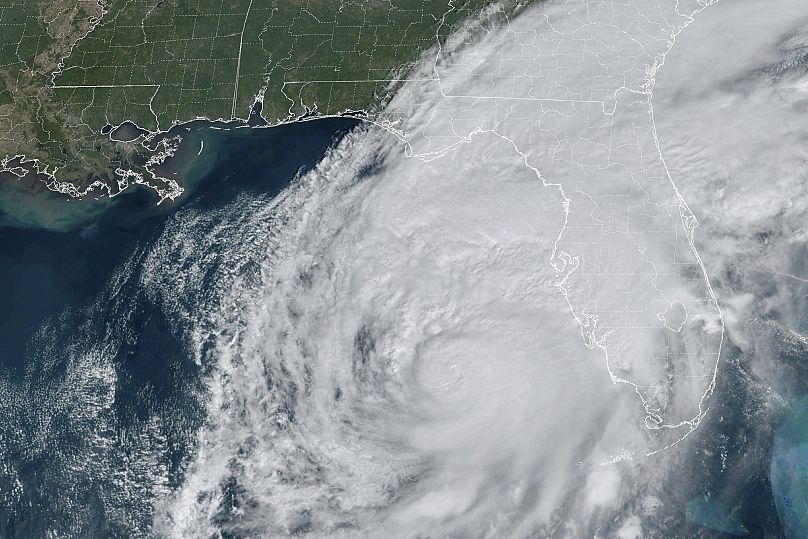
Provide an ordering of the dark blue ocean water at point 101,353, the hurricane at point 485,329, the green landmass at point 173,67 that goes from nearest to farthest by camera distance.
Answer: the hurricane at point 485,329 < the dark blue ocean water at point 101,353 < the green landmass at point 173,67

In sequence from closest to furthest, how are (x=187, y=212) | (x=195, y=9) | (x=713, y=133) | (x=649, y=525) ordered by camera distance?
(x=649, y=525), (x=713, y=133), (x=187, y=212), (x=195, y=9)

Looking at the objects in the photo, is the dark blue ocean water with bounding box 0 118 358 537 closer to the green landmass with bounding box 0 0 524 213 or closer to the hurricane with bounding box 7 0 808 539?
the hurricane with bounding box 7 0 808 539

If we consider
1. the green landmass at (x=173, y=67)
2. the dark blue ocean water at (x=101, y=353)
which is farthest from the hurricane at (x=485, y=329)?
the green landmass at (x=173, y=67)

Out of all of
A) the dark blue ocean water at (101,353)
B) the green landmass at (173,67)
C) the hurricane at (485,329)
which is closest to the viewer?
the hurricane at (485,329)

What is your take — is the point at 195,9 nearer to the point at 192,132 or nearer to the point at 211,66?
the point at 211,66

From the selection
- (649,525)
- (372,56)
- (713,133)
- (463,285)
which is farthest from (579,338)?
(372,56)

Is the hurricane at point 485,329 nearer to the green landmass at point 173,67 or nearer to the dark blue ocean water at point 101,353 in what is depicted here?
the dark blue ocean water at point 101,353

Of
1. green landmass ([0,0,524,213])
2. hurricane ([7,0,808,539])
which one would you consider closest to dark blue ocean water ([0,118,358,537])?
hurricane ([7,0,808,539])
